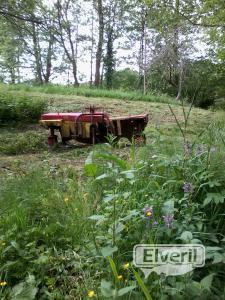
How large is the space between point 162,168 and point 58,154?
7.85 ft

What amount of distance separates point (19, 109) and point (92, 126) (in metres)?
2.51

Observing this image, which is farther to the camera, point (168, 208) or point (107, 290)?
point (168, 208)

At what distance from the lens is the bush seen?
633 centimetres

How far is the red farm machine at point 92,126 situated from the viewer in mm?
4520

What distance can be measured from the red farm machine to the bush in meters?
1.74

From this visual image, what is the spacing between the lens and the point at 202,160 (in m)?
2.08

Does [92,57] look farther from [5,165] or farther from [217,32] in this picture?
[5,165]

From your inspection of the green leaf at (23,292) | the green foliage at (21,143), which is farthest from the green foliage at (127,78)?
the green leaf at (23,292)

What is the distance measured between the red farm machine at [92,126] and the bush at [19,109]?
5.70 feet

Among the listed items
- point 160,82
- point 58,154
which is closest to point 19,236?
point 58,154

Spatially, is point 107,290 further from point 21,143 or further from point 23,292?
point 21,143

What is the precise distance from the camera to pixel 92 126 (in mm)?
4500

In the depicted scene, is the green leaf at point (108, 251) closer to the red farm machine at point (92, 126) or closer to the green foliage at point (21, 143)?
the red farm machine at point (92, 126)

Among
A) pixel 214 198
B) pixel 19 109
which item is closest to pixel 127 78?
pixel 19 109
